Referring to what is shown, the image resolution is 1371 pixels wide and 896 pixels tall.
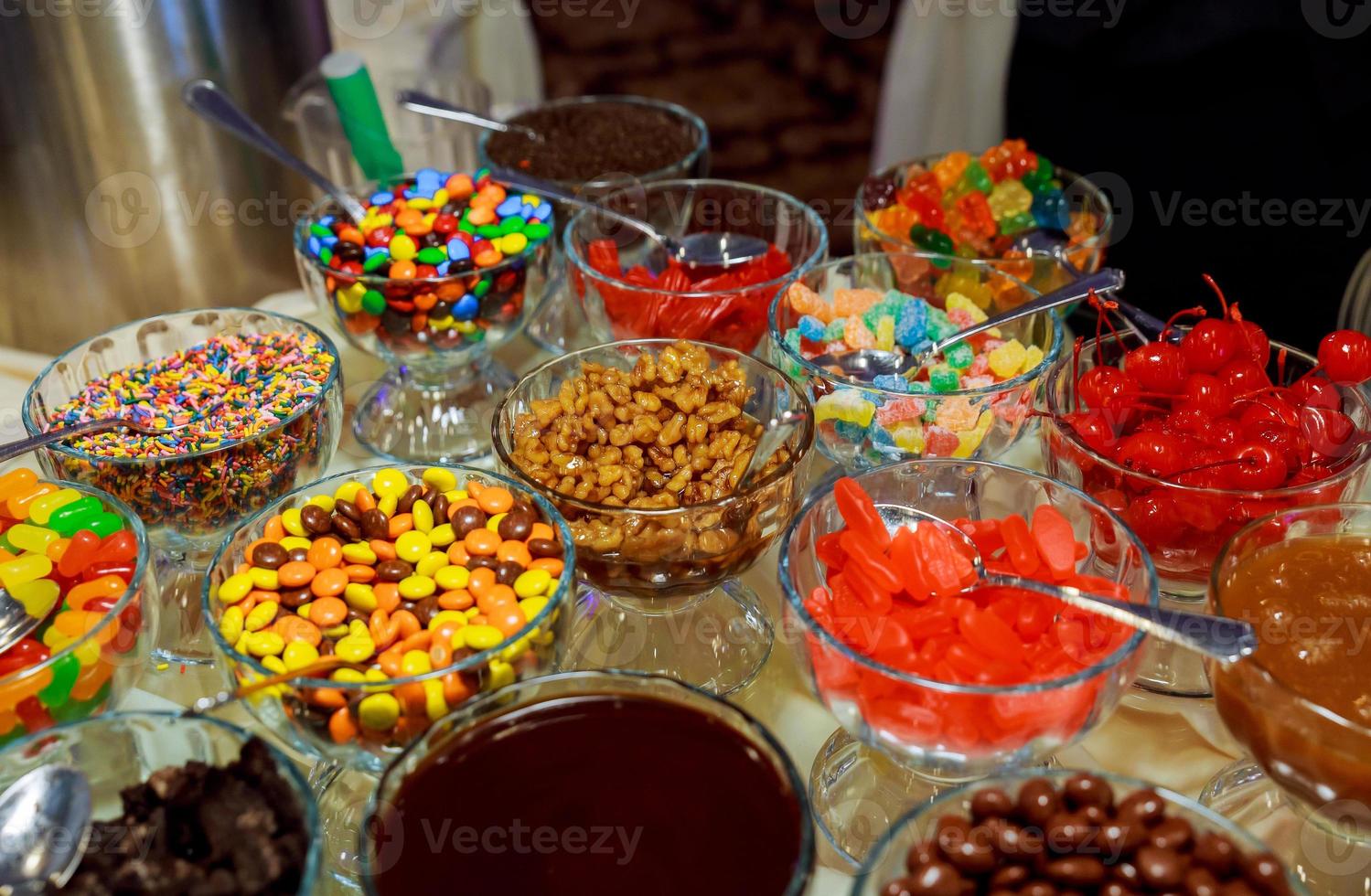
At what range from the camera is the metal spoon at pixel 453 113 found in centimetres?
169

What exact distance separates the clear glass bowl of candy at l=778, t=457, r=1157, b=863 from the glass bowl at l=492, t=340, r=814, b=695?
0.20 ft

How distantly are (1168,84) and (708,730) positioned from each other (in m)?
1.81

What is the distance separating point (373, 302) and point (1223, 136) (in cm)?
160

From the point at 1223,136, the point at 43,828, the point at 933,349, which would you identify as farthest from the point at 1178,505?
the point at 1223,136

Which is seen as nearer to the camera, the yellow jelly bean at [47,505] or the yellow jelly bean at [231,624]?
the yellow jelly bean at [231,624]

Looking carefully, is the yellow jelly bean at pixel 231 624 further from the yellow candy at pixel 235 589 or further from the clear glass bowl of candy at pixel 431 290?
the clear glass bowl of candy at pixel 431 290

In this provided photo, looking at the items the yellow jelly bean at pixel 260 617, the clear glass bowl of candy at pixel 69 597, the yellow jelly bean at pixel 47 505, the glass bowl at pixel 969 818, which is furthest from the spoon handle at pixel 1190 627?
the yellow jelly bean at pixel 47 505

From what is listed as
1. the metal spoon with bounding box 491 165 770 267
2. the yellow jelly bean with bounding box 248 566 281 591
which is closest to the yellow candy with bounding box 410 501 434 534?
the yellow jelly bean with bounding box 248 566 281 591

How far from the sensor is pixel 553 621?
864mm

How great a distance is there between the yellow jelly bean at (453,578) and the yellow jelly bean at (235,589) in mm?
148

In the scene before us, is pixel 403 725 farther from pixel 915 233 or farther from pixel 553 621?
pixel 915 233

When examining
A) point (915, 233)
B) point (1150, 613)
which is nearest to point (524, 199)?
point (915, 233)

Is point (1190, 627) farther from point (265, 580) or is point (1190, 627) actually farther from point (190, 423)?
point (190, 423)

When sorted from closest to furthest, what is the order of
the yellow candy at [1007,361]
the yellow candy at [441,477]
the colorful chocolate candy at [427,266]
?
the yellow candy at [441,477] → the yellow candy at [1007,361] → the colorful chocolate candy at [427,266]
